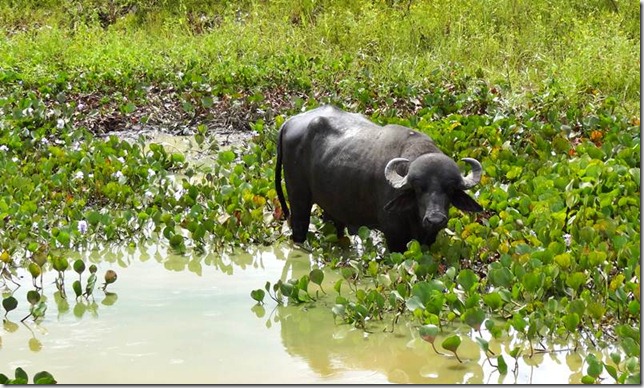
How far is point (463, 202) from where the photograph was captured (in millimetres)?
6941

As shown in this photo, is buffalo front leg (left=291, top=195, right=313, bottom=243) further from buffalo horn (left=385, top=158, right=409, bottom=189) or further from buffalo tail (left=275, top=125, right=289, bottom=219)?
buffalo horn (left=385, top=158, right=409, bottom=189)

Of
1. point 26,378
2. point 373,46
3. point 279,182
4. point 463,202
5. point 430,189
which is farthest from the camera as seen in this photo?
point 373,46

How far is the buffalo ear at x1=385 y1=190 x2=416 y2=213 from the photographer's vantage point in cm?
692

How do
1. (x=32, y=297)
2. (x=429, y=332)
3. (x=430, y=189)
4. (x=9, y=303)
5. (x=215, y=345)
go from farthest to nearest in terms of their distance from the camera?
(x=430, y=189) < (x=32, y=297) < (x=9, y=303) < (x=215, y=345) < (x=429, y=332)

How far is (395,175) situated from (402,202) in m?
0.17

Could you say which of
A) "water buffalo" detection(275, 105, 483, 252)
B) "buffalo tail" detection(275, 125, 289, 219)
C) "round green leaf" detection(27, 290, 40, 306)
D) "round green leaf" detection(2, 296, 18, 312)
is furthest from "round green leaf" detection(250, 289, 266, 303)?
"buffalo tail" detection(275, 125, 289, 219)

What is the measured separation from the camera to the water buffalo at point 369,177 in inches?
269

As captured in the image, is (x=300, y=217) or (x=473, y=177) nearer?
(x=473, y=177)

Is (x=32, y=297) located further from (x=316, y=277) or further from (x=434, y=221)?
(x=434, y=221)

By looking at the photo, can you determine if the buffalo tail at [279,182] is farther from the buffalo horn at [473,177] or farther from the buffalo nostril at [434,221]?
the buffalo nostril at [434,221]

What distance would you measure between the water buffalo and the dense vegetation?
245 millimetres

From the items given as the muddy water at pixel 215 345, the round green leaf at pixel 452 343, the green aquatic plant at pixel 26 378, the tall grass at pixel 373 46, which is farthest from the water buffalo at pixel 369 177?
the tall grass at pixel 373 46

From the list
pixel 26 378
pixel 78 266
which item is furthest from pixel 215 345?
pixel 78 266

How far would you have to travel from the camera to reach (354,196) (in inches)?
296
